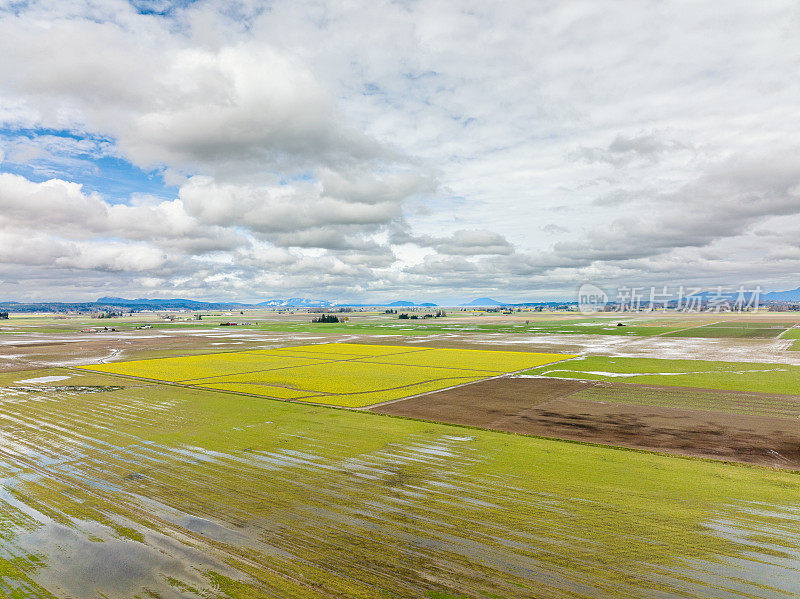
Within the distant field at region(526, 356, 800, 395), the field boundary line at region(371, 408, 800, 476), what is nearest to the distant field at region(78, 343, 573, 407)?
the distant field at region(526, 356, 800, 395)

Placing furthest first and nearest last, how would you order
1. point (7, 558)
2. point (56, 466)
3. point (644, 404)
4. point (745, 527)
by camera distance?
point (644, 404) → point (56, 466) → point (745, 527) → point (7, 558)

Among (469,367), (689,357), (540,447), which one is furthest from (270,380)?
(689,357)

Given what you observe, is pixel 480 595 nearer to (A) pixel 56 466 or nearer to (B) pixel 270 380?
(A) pixel 56 466

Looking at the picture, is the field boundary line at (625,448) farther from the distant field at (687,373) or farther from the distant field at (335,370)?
the distant field at (687,373)

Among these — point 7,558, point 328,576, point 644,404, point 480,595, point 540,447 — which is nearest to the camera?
point 480,595

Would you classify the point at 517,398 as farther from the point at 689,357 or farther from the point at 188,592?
the point at 689,357

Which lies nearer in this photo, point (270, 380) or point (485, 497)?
point (485, 497)

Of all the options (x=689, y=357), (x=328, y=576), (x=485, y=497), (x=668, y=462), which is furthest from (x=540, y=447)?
(x=689, y=357)
